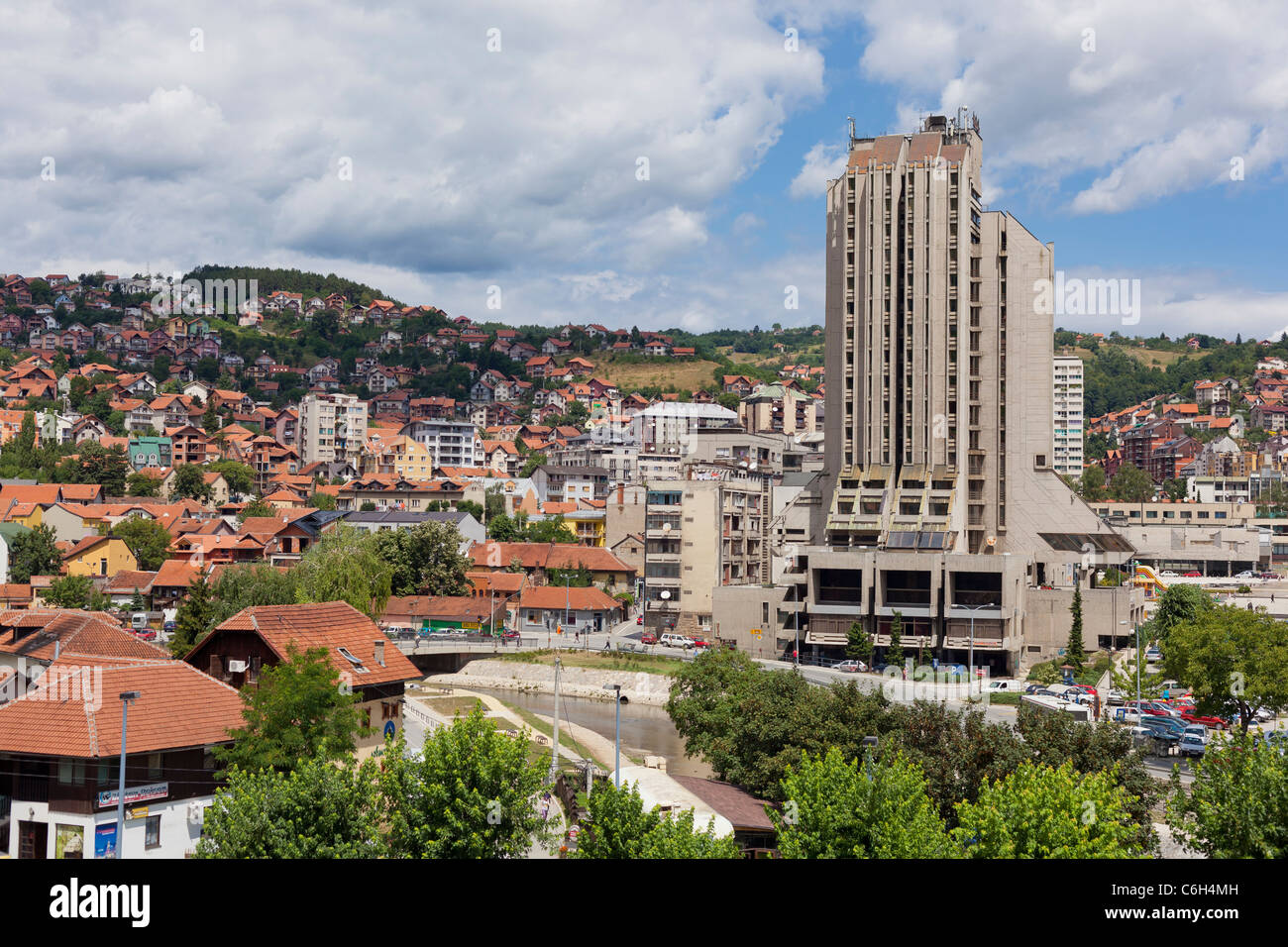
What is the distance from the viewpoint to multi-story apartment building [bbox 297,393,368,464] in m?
147

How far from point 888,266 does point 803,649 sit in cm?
2242

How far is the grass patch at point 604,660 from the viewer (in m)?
59.3

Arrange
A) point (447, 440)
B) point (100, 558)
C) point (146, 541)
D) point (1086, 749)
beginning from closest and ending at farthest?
1. point (1086, 749)
2. point (100, 558)
3. point (146, 541)
4. point (447, 440)

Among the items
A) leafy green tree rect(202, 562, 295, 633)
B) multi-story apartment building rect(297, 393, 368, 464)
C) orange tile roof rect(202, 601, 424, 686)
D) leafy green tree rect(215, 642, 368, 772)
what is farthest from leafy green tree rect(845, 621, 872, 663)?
multi-story apartment building rect(297, 393, 368, 464)

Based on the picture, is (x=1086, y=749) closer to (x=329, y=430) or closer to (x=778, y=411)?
(x=329, y=430)

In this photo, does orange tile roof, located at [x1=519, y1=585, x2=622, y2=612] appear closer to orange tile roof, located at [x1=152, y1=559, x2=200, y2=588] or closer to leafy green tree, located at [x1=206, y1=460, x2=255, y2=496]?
orange tile roof, located at [x1=152, y1=559, x2=200, y2=588]

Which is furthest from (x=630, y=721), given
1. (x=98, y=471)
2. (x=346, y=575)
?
(x=98, y=471)

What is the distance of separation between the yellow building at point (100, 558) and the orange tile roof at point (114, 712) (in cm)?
5927

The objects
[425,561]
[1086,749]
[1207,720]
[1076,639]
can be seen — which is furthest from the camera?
[425,561]

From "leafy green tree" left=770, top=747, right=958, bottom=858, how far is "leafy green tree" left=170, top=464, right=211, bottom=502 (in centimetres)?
10792

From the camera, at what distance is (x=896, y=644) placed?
57625mm

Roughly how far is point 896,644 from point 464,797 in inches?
1685
